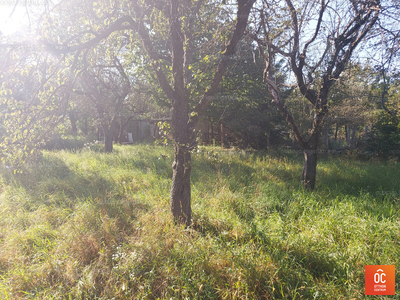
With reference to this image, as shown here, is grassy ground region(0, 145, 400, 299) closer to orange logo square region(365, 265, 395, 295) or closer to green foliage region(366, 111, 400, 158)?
orange logo square region(365, 265, 395, 295)

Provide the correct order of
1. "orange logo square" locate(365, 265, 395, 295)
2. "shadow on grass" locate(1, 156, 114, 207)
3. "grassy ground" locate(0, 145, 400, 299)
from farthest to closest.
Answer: "shadow on grass" locate(1, 156, 114, 207), "grassy ground" locate(0, 145, 400, 299), "orange logo square" locate(365, 265, 395, 295)

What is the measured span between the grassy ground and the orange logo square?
10 cm

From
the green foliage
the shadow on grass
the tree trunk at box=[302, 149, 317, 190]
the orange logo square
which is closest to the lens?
the orange logo square

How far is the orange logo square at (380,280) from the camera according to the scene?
2072 mm

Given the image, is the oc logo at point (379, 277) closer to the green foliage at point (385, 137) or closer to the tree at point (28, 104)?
the tree at point (28, 104)

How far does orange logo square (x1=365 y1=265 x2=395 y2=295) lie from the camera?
207 centimetres

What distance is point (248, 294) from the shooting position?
7.15 ft

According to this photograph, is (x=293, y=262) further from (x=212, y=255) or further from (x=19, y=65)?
(x=19, y=65)

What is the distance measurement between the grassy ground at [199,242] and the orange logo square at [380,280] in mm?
100

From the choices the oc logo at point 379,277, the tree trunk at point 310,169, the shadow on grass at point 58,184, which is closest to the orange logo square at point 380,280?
the oc logo at point 379,277

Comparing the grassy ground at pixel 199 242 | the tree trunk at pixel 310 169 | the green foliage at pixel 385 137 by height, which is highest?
the green foliage at pixel 385 137

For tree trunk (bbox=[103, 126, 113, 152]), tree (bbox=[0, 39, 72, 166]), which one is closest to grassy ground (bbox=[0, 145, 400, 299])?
tree (bbox=[0, 39, 72, 166])

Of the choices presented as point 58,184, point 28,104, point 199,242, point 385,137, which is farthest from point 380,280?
point 385,137

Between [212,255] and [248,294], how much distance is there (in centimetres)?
61
